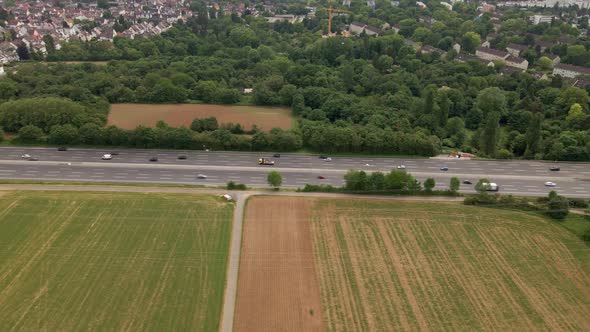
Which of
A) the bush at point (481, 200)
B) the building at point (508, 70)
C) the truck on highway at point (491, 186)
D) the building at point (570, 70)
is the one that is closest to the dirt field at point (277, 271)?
the bush at point (481, 200)

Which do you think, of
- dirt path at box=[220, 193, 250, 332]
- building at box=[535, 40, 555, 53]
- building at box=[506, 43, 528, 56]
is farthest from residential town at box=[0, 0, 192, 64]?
building at box=[535, 40, 555, 53]

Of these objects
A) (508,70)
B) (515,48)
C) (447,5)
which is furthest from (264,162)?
(447,5)

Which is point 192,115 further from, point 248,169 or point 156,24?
point 156,24

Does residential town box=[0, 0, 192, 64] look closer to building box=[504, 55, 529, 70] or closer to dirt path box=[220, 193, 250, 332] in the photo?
dirt path box=[220, 193, 250, 332]

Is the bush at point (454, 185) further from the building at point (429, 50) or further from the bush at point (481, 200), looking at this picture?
the building at point (429, 50)

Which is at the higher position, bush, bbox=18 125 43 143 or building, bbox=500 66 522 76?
building, bbox=500 66 522 76

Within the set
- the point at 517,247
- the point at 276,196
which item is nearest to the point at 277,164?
the point at 276,196
